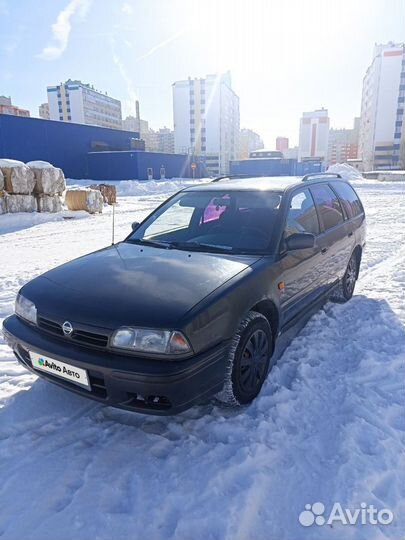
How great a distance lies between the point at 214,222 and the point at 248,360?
4.55ft

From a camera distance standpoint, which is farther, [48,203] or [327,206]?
[48,203]

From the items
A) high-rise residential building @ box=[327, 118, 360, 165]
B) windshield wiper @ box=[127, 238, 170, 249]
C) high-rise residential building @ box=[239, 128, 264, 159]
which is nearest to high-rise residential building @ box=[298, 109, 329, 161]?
high-rise residential building @ box=[239, 128, 264, 159]

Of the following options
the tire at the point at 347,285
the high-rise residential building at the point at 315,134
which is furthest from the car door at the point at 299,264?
the high-rise residential building at the point at 315,134

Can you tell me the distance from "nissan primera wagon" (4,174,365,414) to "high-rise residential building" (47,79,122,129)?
106m

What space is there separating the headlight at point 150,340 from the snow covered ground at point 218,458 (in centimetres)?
71

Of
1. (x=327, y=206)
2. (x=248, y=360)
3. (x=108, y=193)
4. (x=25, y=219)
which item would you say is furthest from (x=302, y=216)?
(x=108, y=193)

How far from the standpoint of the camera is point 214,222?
3.39m

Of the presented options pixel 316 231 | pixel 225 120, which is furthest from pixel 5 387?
pixel 225 120

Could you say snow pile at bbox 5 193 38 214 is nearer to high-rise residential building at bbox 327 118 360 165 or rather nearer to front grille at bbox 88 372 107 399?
front grille at bbox 88 372 107 399

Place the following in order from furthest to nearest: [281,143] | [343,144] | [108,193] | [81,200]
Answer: [343,144] < [281,143] < [108,193] < [81,200]

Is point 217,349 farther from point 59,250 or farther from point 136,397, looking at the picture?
point 59,250

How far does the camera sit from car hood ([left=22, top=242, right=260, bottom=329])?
2135mm

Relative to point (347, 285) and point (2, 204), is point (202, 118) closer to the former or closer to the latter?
point (2, 204)

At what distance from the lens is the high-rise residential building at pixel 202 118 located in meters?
88.6
